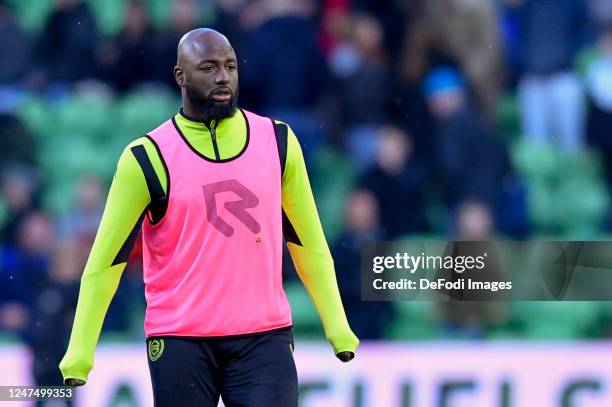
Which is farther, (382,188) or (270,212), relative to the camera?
(382,188)

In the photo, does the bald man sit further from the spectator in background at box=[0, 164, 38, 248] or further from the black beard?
the spectator in background at box=[0, 164, 38, 248]

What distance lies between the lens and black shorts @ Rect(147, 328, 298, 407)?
5.27 meters

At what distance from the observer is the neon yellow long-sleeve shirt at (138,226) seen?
5.37m

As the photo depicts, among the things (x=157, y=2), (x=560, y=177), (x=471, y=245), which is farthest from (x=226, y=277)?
(x=157, y=2)

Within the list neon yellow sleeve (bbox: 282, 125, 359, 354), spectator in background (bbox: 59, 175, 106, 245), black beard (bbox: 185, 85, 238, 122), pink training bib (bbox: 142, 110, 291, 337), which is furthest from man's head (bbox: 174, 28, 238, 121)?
spectator in background (bbox: 59, 175, 106, 245)

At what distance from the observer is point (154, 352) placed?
5.37m

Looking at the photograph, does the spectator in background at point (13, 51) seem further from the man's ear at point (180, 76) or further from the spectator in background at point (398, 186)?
the man's ear at point (180, 76)

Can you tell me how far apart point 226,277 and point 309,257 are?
479 millimetres

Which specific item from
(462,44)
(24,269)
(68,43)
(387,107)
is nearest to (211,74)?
(24,269)

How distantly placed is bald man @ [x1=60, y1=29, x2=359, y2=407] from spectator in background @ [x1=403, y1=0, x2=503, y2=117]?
19.6 ft

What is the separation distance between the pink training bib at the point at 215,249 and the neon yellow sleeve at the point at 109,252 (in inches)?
4.0

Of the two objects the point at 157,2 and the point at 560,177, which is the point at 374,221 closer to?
Answer: the point at 560,177

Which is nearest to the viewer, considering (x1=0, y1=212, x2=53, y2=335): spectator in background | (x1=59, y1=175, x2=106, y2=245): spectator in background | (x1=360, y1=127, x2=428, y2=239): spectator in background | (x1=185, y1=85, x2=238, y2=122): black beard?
(x1=185, y1=85, x2=238, y2=122): black beard

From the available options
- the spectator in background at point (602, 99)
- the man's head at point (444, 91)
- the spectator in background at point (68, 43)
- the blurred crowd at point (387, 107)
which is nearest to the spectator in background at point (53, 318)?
the blurred crowd at point (387, 107)
